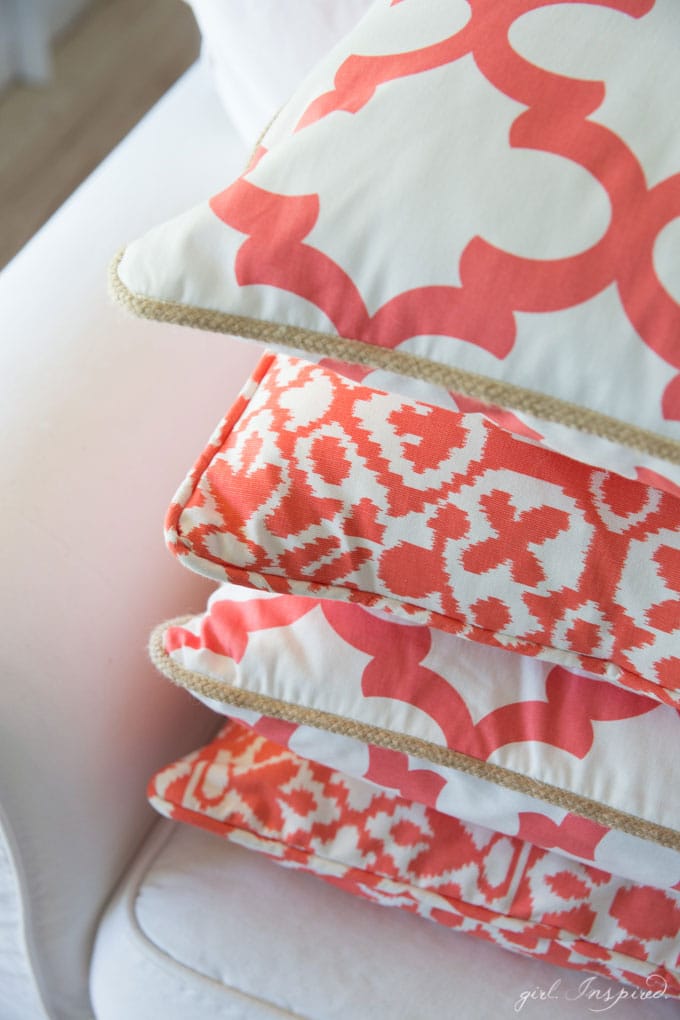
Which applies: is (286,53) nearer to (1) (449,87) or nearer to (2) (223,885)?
(1) (449,87)

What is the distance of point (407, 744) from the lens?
19.9 inches

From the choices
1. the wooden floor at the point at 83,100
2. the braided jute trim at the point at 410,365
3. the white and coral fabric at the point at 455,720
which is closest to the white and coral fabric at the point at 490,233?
the braided jute trim at the point at 410,365

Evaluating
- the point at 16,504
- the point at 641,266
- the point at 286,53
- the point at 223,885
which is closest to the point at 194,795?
the point at 223,885

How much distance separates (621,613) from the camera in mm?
466

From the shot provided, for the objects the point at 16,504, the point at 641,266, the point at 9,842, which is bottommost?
the point at 9,842

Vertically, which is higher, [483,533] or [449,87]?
[449,87]

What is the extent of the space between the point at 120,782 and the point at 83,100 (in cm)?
115

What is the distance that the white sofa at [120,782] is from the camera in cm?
54

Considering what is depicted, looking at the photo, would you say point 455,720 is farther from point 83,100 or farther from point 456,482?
point 83,100

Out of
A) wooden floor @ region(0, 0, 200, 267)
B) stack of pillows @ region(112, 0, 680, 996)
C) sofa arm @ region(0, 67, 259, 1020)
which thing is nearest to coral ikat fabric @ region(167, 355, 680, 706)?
stack of pillows @ region(112, 0, 680, 996)

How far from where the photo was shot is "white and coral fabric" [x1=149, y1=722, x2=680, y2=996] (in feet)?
1.76

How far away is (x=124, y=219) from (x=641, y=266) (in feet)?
1.43

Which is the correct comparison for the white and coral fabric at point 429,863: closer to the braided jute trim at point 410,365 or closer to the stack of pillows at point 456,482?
the stack of pillows at point 456,482

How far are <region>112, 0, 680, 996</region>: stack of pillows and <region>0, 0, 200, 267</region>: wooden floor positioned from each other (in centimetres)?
83
